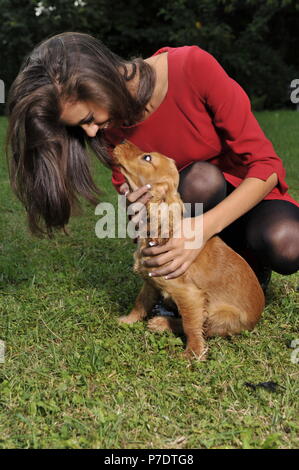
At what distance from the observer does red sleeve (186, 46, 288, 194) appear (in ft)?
8.68

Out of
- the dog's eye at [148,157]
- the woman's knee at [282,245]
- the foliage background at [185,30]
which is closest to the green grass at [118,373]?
the woman's knee at [282,245]

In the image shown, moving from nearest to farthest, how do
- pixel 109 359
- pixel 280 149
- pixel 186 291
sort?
1. pixel 109 359
2. pixel 186 291
3. pixel 280 149

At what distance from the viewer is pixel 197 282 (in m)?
2.74

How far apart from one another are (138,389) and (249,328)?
30.8 inches

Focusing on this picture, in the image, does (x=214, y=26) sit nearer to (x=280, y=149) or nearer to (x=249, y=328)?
(x=280, y=149)

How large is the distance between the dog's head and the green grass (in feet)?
2.40

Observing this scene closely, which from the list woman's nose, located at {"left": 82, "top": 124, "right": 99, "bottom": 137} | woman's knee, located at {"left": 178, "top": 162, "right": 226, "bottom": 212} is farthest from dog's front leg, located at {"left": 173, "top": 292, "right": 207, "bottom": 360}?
woman's nose, located at {"left": 82, "top": 124, "right": 99, "bottom": 137}

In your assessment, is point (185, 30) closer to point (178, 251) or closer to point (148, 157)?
point (148, 157)

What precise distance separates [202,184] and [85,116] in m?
0.76

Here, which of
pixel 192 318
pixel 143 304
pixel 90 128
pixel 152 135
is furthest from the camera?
pixel 143 304

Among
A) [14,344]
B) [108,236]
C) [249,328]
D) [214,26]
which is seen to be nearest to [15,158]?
[14,344]

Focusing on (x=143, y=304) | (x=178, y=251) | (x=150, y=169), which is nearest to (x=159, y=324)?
(x=143, y=304)

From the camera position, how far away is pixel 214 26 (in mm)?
14242
